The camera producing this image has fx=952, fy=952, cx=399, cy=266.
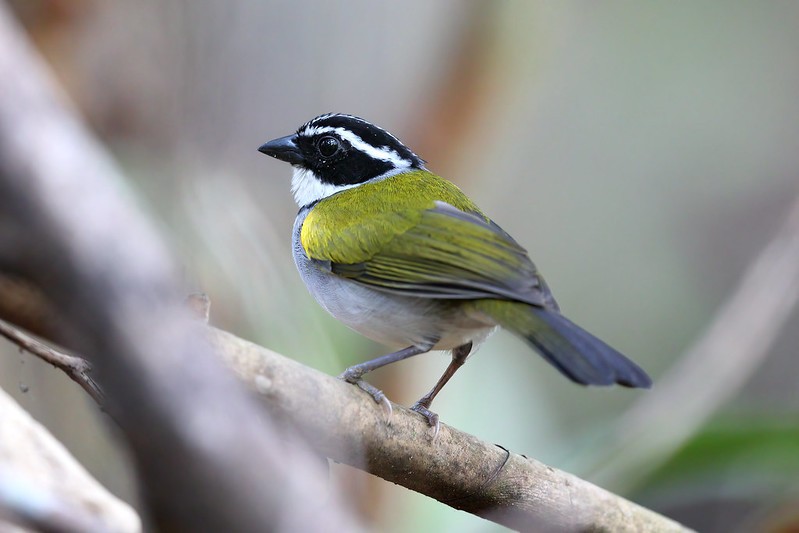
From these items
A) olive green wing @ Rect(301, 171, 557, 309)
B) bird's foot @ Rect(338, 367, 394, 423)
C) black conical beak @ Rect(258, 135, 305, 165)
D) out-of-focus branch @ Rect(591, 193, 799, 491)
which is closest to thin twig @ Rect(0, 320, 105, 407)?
bird's foot @ Rect(338, 367, 394, 423)

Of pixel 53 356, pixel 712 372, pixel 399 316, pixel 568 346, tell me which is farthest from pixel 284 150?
pixel 712 372

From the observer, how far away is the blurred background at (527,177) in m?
4.23

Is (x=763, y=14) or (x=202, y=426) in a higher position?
(x=763, y=14)

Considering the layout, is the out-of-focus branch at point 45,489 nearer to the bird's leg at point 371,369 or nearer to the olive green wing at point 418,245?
the bird's leg at point 371,369

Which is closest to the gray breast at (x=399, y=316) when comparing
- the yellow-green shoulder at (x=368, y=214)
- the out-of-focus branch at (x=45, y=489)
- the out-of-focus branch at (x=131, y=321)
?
the yellow-green shoulder at (x=368, y=214)

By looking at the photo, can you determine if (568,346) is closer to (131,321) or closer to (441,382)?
(441,382)

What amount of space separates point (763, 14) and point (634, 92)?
1.55m

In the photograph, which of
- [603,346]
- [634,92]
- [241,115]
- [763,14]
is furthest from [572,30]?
[603,346]

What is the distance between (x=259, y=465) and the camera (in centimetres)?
98

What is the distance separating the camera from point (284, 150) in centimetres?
395

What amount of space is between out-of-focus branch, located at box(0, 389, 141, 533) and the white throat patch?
1.54 meters

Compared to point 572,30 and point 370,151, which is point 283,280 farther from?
point 572,30

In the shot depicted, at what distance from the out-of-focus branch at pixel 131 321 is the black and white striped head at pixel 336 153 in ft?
9.54

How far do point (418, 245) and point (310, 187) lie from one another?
0.88 metres
